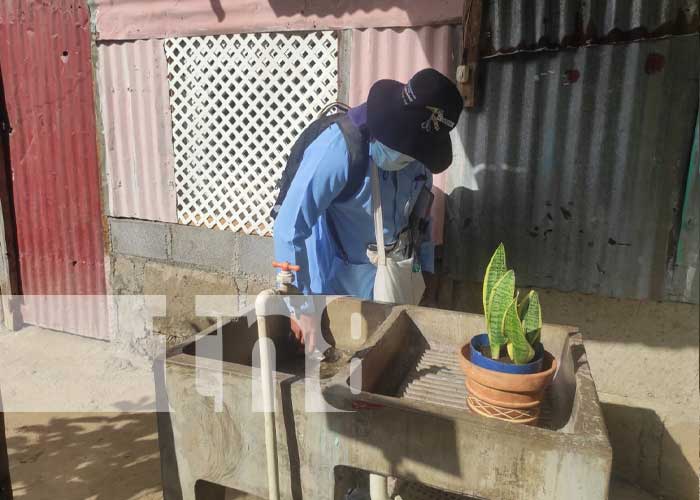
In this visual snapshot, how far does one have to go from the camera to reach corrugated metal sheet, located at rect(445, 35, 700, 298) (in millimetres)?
3227

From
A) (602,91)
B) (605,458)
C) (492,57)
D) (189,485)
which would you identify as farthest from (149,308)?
(605,458)

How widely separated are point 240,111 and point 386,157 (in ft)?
7.18

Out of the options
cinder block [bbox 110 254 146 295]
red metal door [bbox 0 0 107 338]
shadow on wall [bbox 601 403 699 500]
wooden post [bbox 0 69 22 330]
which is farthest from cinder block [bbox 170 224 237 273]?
shadow on wall [bbox 601 403 699 500]

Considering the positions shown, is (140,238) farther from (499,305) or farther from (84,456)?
(499,305)

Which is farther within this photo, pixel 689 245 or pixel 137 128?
pixel 137 128

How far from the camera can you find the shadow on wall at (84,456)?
386cm

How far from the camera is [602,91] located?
3.32 metres

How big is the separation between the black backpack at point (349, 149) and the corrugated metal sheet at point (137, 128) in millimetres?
2340

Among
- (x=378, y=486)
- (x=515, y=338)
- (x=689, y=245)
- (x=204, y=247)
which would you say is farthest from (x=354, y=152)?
(x=204, y=247)

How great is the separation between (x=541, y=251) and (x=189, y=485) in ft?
8.19

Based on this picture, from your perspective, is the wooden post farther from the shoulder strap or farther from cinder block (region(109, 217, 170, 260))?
the shoulder strap

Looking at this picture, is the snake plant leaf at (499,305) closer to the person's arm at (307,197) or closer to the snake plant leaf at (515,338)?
the snake plant leaf at (515,338)

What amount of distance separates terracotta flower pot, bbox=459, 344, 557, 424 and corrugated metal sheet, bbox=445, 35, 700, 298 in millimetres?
1731

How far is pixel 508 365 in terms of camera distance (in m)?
1.95
